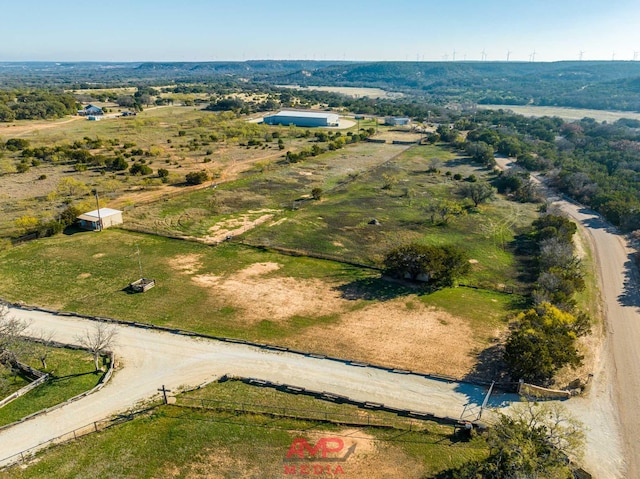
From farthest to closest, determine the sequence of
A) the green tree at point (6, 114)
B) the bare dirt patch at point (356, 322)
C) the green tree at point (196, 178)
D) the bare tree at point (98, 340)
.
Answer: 1. the green tree at point (6, 114)
2. the green tree at point (196, 178)
3. the bare dirt patch at point (356, 322)
4. the bare tree at point (98, 340)

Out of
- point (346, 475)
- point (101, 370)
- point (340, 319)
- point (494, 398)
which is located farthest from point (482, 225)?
point (101, 370)

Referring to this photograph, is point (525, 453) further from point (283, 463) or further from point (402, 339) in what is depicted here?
point (402, 339)

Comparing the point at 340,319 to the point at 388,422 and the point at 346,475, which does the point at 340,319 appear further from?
the point at 346,475

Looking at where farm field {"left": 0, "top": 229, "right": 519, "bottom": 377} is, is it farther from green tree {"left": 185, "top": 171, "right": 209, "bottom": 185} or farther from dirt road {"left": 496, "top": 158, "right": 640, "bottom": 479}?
green tree {"left": 185, "top": 171, "right": 209, "bottom": 185}

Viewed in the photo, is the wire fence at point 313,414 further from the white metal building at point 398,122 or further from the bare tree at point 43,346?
the white metal building at point 398,122

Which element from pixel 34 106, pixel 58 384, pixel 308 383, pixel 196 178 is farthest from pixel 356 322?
pixel 34 106

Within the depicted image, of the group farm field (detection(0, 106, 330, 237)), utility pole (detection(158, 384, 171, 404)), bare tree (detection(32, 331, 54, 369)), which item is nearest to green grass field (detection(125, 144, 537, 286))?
farm field (detection(0, 106, 330, 237))

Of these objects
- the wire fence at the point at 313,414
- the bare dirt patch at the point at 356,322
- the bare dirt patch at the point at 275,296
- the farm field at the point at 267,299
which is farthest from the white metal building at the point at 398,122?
the wire fence at the point at 313,414
